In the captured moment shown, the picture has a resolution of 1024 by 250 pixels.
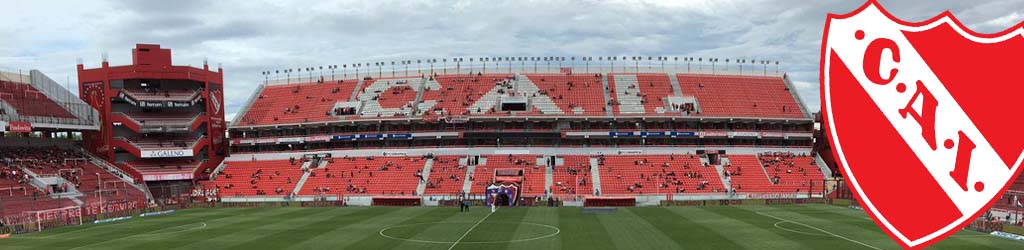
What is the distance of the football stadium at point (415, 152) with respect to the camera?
48500 millimetres

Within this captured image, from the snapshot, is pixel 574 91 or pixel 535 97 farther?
pixel 574 91

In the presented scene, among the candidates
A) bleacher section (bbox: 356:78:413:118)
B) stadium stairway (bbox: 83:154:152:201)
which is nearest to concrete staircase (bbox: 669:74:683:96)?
bleacher section (bbox: 356:78:413:118)

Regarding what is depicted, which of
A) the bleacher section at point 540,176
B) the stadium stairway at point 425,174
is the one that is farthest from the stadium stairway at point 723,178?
the stadium stairway at point 425,174

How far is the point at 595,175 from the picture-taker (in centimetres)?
6825

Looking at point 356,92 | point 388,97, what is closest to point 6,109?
point 356,92

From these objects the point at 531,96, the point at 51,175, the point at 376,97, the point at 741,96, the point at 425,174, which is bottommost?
the point at 425,174

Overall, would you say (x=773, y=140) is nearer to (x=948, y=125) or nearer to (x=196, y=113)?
(x=196, y=113)

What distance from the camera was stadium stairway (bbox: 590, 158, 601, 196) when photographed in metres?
65.5

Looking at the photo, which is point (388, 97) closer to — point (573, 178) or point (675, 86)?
point (573, 178)

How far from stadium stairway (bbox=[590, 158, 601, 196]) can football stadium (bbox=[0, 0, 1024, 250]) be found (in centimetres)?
26

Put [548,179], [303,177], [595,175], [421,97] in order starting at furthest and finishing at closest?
[421,97] → [303,177] → [595,175] → [548,179]

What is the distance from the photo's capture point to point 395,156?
75.4 metres

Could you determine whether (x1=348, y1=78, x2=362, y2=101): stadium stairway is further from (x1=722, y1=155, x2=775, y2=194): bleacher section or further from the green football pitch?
(x1=722, y1=155, x2=775, y2=194): bleacher section

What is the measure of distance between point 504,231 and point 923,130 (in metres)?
31.1
